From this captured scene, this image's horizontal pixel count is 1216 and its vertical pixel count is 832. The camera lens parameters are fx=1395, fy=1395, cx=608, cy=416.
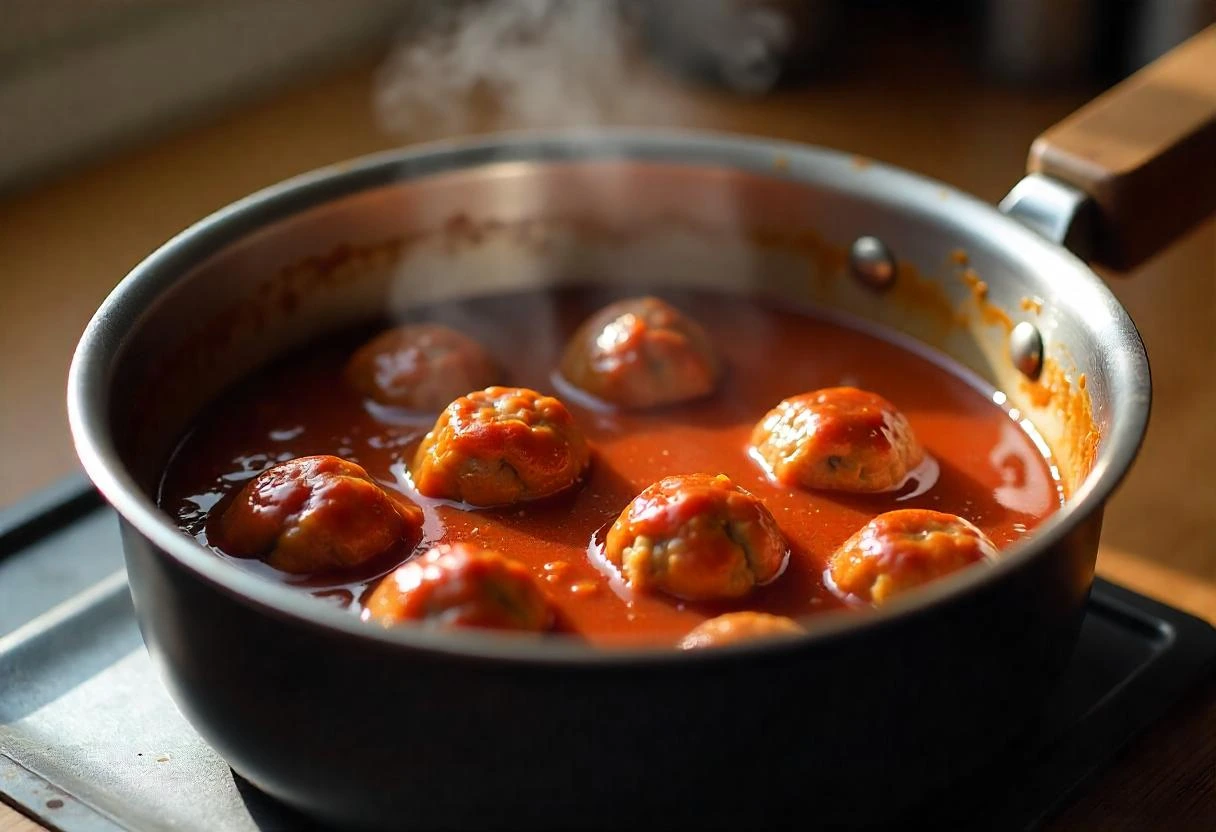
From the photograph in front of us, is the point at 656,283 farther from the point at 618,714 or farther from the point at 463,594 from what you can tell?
the point at 618,714

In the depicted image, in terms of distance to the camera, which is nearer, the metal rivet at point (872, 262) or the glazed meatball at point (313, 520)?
the glazed meatball at point (313, 520)

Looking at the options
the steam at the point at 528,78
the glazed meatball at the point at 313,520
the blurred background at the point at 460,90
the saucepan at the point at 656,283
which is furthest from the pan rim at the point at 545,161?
the steam at the point at 528,78

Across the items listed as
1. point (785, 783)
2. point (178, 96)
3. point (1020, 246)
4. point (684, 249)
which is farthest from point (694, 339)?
point (178, 96)

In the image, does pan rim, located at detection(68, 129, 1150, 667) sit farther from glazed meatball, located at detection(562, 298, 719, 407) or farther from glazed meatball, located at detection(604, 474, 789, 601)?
glazed meatball, located at detection(562, 298, 719, 407)

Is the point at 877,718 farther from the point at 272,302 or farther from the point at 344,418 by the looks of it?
the point at 272,302

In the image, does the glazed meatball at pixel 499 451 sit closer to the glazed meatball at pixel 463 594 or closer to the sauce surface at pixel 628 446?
the sauce surface at pixel 628 446

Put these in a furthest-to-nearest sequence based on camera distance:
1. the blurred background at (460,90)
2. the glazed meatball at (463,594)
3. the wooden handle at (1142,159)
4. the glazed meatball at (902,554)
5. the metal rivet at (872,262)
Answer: the blurred background at (460,90), the metal rivet at (872,262), the wooden handle at (1142,159), the glazed meatball at (902,554), the glazed meatball at (463,594)

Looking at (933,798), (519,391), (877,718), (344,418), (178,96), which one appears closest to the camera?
(877,718)
